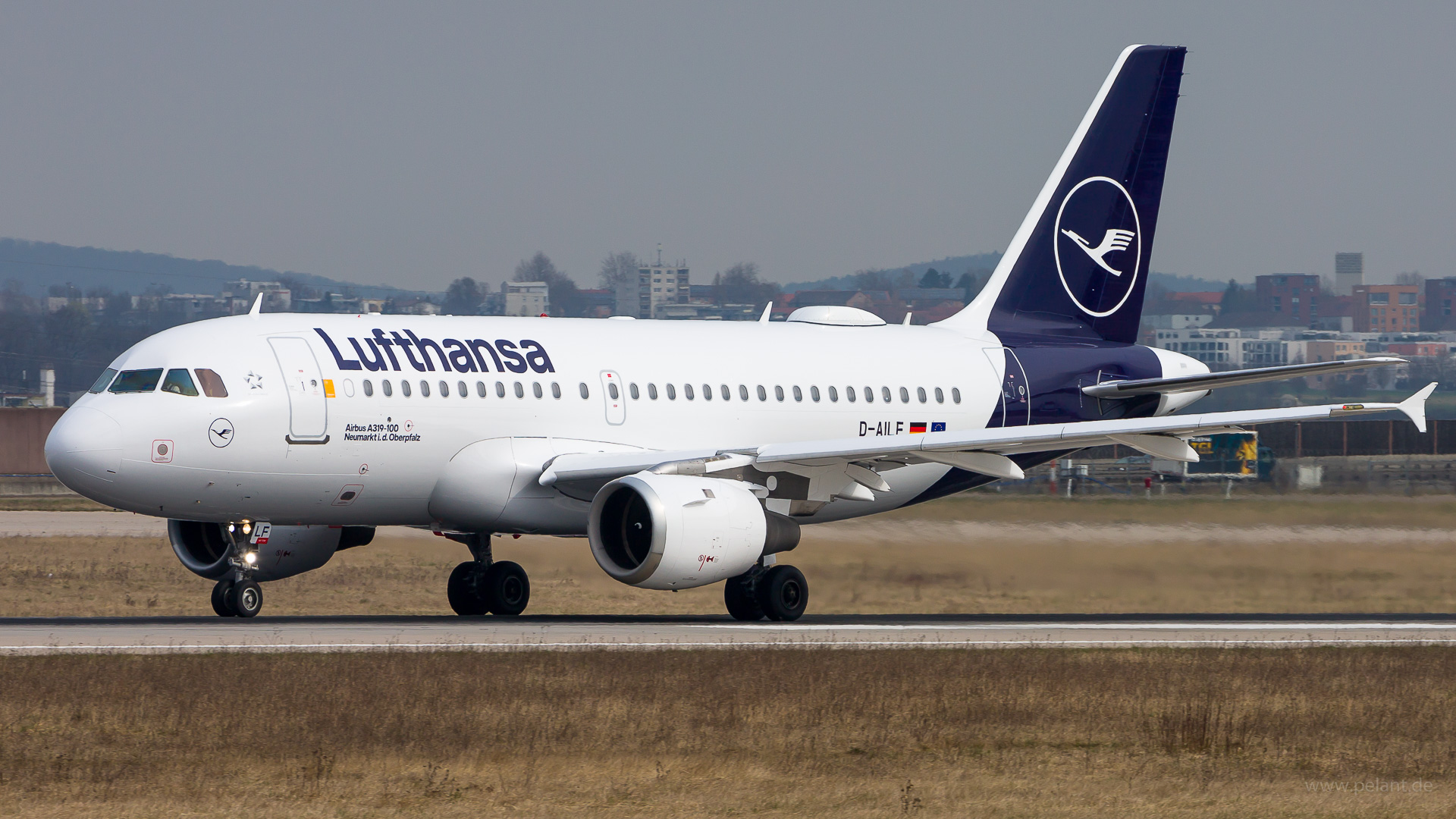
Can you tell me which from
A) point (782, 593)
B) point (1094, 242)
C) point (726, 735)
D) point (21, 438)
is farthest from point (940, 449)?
point (21, 438)

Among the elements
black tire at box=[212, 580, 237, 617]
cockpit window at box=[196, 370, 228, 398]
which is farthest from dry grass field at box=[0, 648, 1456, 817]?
black tire at box=[212, 580, 237, 617]

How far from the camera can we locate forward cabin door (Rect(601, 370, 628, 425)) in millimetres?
27688

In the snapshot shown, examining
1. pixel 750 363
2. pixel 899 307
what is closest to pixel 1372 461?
pixel 750 363

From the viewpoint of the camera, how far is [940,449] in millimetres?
26031

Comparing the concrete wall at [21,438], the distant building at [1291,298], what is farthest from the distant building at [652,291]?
the concrete wall at [21,438]

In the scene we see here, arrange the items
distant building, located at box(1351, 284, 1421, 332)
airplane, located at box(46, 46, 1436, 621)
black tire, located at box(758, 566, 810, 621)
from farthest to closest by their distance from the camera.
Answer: distant building, located at box(1351, 284, 1421, 332) < black tire, located at box(758, 566, 810, 621) < airplane, located at box(46, 46, 1436, 621)

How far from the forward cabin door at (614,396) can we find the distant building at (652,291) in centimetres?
14230

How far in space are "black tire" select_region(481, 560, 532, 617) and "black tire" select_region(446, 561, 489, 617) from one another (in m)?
0.09

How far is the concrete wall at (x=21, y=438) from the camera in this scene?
89.1 metres

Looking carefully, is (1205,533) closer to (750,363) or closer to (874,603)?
(874,603)

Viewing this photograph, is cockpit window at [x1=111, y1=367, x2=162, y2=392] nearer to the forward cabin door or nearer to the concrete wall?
the forward cabin door

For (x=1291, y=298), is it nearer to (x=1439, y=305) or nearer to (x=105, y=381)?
(x=1439, y=305)

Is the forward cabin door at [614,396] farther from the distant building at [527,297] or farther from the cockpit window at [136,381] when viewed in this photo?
the distant building at [527,297]

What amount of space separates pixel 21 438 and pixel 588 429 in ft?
228
